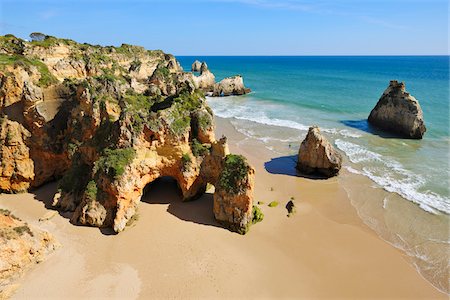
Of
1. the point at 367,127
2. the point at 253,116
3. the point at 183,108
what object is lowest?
the point at 367,127

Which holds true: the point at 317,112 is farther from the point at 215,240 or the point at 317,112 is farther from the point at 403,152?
the point at 215,240

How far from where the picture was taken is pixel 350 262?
17.1 m

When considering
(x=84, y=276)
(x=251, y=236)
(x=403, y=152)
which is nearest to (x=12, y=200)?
(x=84, y=276)

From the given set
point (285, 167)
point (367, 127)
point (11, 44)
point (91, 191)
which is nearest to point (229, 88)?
point (367, 127)

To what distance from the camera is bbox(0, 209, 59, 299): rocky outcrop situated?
14195mm

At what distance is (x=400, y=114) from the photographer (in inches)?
1634

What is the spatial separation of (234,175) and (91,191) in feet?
27.4

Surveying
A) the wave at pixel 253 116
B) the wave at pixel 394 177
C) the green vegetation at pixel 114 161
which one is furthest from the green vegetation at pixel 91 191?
the wave at pixel 253 116

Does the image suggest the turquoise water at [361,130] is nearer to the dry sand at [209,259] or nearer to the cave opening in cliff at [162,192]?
the dry sand at [209,259]

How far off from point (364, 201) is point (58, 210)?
21088mm

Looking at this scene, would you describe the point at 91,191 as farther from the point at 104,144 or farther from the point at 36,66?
the point at 36,66

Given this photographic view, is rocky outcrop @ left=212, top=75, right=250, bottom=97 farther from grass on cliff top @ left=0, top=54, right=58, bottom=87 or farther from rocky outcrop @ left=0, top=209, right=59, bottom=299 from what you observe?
rocky outcrop @ left=0, top=209, right=59, bottom=299

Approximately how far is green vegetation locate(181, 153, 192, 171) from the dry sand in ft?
8.15

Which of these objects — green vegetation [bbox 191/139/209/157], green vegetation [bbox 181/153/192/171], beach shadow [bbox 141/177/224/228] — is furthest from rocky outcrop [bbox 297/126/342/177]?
green vegetation [bbox 181/153/192/171]
